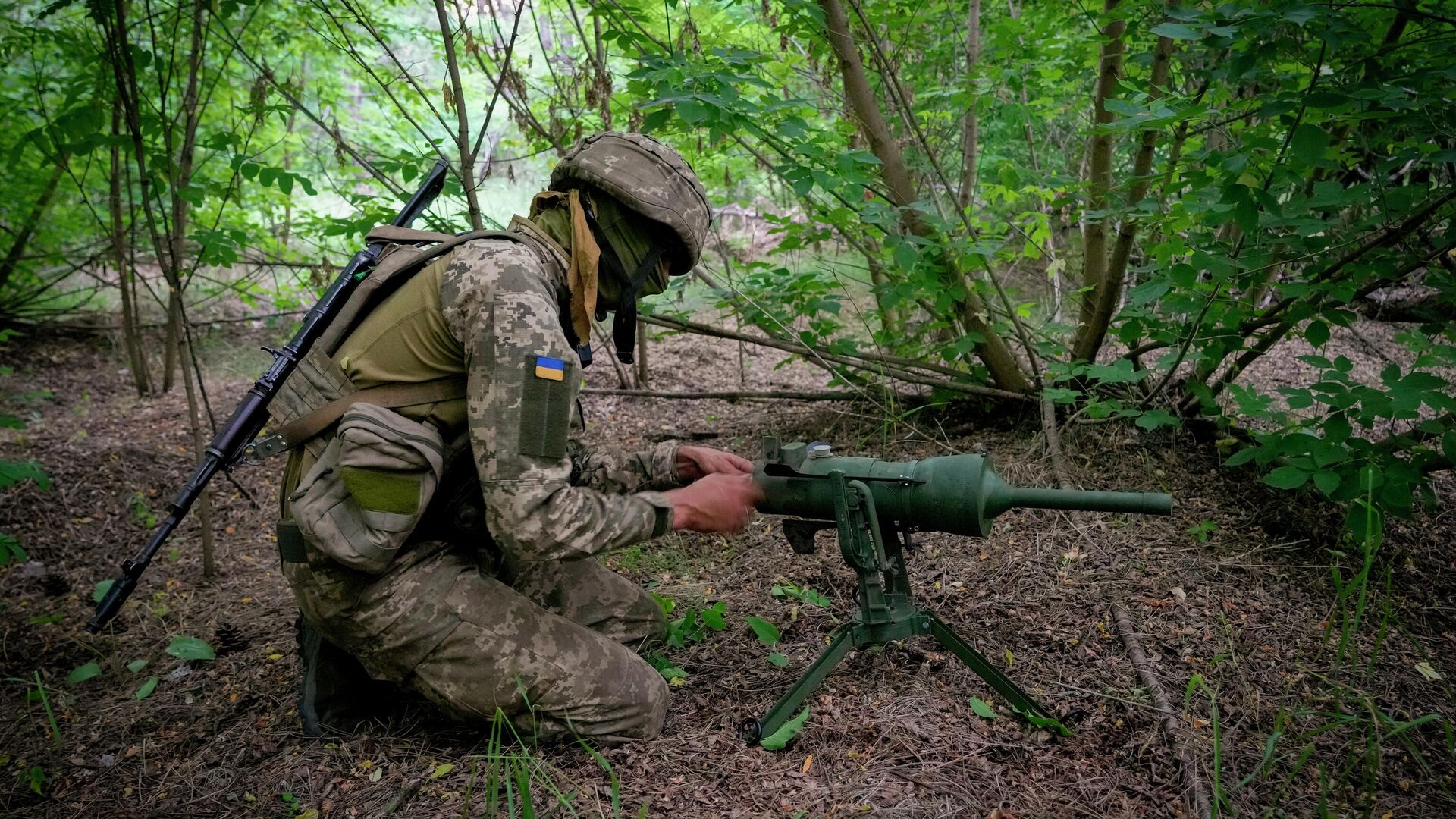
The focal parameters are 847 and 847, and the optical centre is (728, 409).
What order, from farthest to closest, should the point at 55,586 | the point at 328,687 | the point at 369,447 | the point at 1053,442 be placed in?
the point at 1053,442 < the point at 55,586 < the point at 328,687 < the point at 369,447

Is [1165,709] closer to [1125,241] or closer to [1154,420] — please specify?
[1154,420]

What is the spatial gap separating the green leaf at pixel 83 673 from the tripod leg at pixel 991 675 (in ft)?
10.9

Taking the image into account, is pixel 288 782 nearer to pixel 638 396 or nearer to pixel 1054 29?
pixel 638 396

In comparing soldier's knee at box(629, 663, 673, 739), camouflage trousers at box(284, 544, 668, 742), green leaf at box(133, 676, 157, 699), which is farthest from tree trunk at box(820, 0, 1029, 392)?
green leaf at box(133, 676, 157, 699)

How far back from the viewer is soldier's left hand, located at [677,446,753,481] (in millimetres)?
3072

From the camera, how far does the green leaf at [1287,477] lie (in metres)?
3.22

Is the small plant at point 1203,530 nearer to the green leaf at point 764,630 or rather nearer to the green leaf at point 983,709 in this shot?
the green leaf at point 983,709

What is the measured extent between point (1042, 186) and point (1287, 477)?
1995mm

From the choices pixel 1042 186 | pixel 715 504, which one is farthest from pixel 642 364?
pixel 715 504

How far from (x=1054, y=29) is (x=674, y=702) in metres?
3.99

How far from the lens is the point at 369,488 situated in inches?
98.3

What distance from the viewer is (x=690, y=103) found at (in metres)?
3.41

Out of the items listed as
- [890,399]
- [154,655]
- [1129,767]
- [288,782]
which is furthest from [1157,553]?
[154,655]

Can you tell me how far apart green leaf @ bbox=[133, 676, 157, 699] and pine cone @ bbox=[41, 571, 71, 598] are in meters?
1.14
